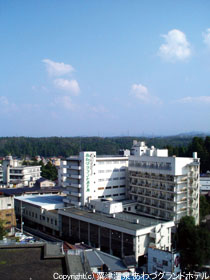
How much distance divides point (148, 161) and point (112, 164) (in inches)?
152

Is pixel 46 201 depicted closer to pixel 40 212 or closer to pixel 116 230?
pixel 40 212

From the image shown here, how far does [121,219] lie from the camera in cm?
2353

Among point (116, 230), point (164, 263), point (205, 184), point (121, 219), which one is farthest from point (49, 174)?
point (164, 263)

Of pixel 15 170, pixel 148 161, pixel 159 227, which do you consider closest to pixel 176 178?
pixel 148 161

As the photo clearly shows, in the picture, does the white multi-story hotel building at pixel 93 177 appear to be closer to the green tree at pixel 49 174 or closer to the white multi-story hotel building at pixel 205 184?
the white multi-story hotel building at pixel 205 184

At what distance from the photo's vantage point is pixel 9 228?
90.0ft

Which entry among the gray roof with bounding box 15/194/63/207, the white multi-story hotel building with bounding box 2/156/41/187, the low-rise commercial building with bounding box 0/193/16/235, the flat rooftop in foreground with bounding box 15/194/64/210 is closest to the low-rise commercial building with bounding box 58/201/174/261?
the flat rooftop in foreground with bounding box 15/194/64/210

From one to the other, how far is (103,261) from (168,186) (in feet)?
32.5

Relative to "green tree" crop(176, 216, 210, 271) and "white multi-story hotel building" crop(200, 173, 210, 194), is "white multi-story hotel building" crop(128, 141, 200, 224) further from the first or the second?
"white multi-story hotel building" crop(200, 173, 210, 194)

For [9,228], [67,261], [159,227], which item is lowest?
[9,228]

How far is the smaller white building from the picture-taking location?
17.8 metres

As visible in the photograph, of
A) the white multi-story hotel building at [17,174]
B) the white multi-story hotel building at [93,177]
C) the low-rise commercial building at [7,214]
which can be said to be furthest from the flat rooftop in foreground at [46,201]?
the white multi-story hotel building at [17,174]

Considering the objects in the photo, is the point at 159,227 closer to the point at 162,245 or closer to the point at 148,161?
the point at 162,245

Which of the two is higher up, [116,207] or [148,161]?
[148,161]
